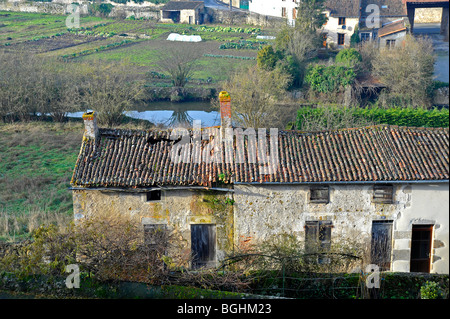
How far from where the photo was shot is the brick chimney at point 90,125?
611 inches

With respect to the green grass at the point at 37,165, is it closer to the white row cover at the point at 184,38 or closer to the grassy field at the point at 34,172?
the grassy field at the point at 34,172

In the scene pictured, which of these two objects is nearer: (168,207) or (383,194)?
(383,194)

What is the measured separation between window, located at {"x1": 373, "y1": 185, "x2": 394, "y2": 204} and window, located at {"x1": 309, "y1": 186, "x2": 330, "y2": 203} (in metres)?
1.34

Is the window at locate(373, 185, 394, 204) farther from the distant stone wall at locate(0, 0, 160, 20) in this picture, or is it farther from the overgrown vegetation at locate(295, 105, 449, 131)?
the distant stone wall at locate(0, 0, 160, 20)

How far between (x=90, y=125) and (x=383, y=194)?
894 centimetres

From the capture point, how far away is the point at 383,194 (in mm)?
14555

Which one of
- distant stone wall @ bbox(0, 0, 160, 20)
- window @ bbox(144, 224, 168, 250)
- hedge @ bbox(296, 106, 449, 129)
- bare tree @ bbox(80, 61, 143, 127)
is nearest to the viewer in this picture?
window @ bbox(144, 224, 168, 250)

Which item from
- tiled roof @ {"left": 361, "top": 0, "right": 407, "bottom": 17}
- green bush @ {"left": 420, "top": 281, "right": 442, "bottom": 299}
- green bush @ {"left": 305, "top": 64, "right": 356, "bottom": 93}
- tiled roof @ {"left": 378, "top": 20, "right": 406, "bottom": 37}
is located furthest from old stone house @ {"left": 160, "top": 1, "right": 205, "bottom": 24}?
green bush @ {"left": 420, "top": 281, "right": 442, "bottom": 299}

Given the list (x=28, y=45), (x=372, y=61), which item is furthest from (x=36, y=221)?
(x=28, y=45)

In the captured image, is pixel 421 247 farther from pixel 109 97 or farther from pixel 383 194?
pixel 109 97

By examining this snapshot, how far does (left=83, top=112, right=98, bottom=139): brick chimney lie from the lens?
15.5 meters

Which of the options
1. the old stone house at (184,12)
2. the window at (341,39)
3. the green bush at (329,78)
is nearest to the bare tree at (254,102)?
the green bush at (329,78)

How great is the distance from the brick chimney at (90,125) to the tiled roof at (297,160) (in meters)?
0.20

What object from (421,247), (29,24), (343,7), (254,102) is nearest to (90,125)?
(421,247)
